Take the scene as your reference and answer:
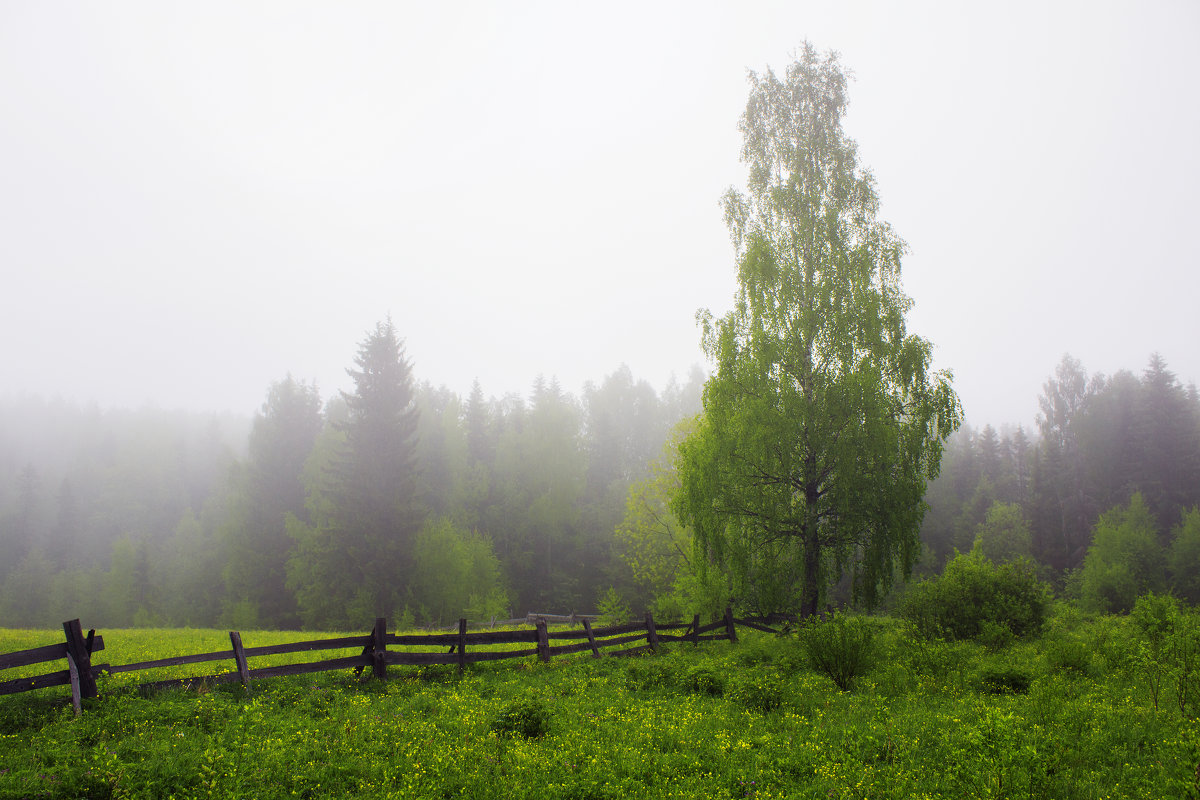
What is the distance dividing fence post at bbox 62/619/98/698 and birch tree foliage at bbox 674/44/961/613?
14.1 metres

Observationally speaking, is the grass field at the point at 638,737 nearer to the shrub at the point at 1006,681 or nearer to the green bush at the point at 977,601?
the shrub at the point at 1006,681

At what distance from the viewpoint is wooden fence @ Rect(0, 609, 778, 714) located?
8273mm

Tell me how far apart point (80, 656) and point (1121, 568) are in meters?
49.5

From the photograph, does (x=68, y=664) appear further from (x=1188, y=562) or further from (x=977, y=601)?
(x=1188, y=562)

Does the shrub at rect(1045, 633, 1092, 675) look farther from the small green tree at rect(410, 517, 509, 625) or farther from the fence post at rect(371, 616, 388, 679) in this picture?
the small green tree at rect(410, 517, 509, 625)

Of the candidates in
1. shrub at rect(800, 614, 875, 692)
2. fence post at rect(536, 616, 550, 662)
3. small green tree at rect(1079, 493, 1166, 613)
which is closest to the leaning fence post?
fence post at rect(536, 616, 550, 662)

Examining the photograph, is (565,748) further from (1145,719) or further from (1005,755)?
(1145,719)

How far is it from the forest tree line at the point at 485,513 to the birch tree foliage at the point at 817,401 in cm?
755

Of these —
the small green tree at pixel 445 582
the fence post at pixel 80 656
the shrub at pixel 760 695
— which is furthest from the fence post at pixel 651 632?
the small green tree at pixel 445 582

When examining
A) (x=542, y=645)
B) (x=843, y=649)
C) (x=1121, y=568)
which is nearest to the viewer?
(x=843, y=649)

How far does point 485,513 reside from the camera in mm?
44438

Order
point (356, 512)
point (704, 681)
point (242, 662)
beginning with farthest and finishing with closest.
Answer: point (356, 512) → point (704, 681) → point (242, 662)

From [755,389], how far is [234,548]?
38369 millimetres

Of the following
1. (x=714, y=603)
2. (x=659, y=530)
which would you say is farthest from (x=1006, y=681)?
(x=659, y=530)
